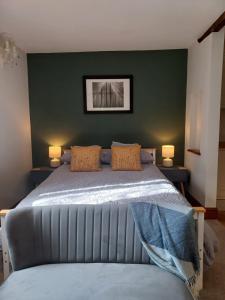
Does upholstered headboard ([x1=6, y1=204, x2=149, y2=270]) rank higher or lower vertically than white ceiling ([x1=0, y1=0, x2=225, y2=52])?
lower

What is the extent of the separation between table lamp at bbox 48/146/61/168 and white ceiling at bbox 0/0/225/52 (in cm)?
155

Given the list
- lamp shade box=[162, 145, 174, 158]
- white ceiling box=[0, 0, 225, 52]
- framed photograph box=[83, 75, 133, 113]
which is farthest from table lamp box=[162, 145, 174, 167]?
white ceiling box=[0, 0, 225, 52]

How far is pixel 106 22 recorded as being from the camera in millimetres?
2791

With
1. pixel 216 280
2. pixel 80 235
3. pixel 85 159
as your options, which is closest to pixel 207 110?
pixel 85 159

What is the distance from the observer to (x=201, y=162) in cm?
342

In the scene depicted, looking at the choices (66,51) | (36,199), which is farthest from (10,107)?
(36,199)

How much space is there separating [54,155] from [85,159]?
2.52 ft

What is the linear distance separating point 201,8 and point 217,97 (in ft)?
3.56

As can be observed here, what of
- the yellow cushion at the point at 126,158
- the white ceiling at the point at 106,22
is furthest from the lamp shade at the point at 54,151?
the white ceiling at the point at 106,22

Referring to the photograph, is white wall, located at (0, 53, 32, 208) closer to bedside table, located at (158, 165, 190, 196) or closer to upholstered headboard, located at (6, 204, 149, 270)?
upholstered headboard, located at (6, 204, 149, 270)

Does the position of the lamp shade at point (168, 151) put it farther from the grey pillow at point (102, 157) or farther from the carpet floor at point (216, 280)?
the carpet floor at point (216, 280)

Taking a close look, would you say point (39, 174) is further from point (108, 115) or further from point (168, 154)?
point (168, 154)

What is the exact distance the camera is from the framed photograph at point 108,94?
4129mm

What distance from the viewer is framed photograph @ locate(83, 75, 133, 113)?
413 centimetres
